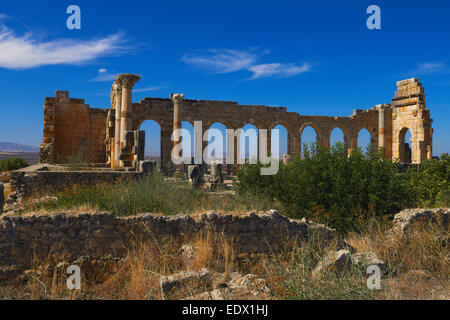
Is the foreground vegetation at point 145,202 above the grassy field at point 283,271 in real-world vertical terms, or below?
above

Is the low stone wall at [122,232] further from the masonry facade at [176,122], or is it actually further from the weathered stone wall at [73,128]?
the weathered stone wall at [73,128]

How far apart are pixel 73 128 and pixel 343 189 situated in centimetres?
1578

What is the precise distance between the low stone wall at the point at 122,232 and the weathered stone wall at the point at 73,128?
1341 cm

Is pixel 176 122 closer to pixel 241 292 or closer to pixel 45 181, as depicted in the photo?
pixel 45 181

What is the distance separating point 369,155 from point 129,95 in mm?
11968

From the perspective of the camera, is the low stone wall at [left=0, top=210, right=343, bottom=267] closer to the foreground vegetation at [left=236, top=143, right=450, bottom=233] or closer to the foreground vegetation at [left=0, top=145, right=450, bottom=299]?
the foreground vegetation at [left=0, top=145, right=450, bottom=299]

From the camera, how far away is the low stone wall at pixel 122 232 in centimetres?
458

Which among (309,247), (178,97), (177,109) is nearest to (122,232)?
(309,247)

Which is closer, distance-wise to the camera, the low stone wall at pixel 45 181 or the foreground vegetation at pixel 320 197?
the foreground vegetation at pixel 320 197

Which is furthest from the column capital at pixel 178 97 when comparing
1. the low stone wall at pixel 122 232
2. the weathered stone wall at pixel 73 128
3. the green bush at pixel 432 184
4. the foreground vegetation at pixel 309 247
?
the low stone wall at pixel 122 232

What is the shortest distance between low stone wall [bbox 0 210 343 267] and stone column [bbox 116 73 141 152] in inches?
447

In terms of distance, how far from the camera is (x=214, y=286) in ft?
13.4

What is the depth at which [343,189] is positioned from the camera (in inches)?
270
